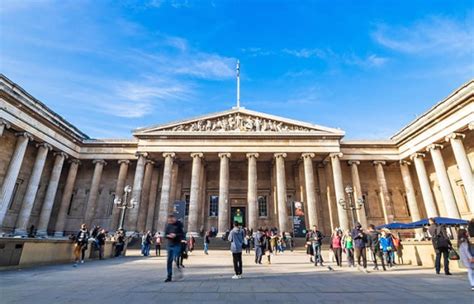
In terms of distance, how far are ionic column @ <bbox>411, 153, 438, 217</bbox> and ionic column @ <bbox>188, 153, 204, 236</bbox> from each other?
2227cm

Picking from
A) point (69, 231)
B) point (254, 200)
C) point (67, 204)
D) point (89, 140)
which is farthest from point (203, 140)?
point (69, 231)

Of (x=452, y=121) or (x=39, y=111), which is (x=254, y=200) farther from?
(x=39, y=111)

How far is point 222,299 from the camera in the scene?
5.02 metres

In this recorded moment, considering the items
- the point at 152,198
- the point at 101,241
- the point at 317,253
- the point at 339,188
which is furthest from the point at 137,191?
the point at 339,188

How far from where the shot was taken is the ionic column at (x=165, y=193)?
2448 centimetres

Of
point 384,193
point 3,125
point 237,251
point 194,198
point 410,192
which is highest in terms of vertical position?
point 3,125

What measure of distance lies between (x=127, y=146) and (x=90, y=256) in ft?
55.1

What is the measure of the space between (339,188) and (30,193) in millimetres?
29165

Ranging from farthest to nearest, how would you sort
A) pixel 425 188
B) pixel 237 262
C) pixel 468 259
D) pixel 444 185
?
pixel 425 188
pixel 444 185
pixel 237 262
pixel 468 259

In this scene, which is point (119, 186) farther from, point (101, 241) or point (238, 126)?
point (238, 126)

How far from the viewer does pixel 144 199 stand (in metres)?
27.4

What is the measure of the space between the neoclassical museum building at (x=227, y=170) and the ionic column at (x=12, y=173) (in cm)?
9

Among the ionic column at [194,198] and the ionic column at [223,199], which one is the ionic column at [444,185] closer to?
the ionic column at [223,199]

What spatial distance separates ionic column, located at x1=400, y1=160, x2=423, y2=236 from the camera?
26.7 meters
